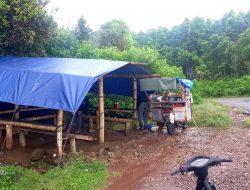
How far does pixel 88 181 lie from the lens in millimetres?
7160

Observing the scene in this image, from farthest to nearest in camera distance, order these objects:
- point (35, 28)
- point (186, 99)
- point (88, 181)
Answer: point (35, 28)
point (186, 99)
point (88, 181)

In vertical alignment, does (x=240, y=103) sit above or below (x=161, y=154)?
above

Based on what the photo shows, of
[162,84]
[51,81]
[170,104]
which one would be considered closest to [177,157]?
[170,104]

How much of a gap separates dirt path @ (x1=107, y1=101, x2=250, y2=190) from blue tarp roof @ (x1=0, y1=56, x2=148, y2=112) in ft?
6.88

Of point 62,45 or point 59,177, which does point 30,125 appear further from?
point 62,45

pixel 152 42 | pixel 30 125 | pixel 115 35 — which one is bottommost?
pixel 30 125

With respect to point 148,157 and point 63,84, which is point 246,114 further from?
point 63,84

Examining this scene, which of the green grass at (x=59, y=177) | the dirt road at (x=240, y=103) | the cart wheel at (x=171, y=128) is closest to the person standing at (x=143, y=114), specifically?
the cart wheel at (x=171, y=128)

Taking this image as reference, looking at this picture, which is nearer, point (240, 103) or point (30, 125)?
point (30, 125)

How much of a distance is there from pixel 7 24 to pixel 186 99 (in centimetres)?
716

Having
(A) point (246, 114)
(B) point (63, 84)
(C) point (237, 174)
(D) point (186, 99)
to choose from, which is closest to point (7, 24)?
(B) point (63, 84)

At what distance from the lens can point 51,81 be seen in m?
9.22

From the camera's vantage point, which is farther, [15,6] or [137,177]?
[15,6]

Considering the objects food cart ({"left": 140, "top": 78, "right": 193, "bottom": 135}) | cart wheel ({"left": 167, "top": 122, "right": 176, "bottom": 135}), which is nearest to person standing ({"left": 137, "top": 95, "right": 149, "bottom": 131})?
food cart ({"left": 140, "top": 78, "right": 193, "bottom": 135})
